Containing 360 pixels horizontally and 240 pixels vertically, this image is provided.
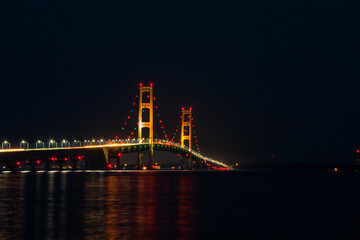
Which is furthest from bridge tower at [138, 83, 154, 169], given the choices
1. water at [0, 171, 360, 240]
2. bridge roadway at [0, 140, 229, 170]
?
water at [0, 171, 360, 240]

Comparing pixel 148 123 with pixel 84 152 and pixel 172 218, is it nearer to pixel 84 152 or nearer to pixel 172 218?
pixel 84 152

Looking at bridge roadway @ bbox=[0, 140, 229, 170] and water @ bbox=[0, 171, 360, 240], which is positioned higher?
bridge roadway @ bbox=[0, 140, 229, 170]

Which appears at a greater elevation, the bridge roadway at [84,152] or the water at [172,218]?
the bridge roadway at [84,152]

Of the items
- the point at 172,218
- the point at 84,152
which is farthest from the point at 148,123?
the point at 172,218

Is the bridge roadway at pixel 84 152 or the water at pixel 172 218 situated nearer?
the water at pixel 172 218

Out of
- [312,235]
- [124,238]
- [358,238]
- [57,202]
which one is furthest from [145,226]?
[57,202]

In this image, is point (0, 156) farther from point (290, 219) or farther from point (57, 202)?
point (290, 219)

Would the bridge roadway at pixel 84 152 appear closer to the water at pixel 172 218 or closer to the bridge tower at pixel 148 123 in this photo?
the bridge tower at pixel 148 123

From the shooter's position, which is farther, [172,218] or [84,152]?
[84,152]

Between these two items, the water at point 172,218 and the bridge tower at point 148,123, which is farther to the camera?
the bridge tower at point 148,123

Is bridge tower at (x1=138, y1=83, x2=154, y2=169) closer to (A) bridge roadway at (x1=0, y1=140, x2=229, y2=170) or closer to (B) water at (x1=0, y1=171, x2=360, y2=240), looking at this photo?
(A) bridge roadway at (x1=0, y1=140, x2=229, y2=170)

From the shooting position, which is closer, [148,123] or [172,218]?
[172,218]

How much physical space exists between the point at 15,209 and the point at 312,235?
1275 centimetres

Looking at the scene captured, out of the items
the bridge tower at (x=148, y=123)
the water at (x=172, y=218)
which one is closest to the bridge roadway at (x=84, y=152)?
the bridge tower at (x=148, y=123)
